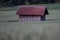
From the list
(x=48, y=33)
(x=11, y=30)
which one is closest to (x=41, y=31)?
(x=48, y=33)

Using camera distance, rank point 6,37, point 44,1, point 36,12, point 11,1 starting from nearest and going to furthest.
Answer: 1. point 6,37
2. point 36,12
3. point 11,1
4. point 44,1

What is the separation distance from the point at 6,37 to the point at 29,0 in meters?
20.9

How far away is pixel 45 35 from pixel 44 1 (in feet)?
67.2

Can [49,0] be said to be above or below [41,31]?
below

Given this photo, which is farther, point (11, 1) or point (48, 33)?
point (11, 1)

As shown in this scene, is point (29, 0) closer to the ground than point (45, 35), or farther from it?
closer to the ground

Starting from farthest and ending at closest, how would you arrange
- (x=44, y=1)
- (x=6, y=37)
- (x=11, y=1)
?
1. (x=44, y=1)
2. (x=11, y=1)
3. (x=6, y=37)

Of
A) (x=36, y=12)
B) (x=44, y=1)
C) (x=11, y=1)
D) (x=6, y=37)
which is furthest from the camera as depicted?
(x=44, y=1)

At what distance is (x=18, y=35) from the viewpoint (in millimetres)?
1079

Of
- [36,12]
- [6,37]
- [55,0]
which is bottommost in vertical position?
[55,0]

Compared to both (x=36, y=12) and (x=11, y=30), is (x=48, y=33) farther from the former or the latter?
(x=36, y=12)

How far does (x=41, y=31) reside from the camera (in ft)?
3.63

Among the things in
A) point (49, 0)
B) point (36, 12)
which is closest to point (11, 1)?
point (49, 0)

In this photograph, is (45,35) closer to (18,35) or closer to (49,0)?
(18,35)
